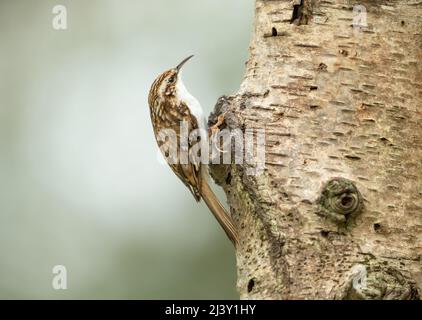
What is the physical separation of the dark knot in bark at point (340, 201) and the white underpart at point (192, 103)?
149 cm

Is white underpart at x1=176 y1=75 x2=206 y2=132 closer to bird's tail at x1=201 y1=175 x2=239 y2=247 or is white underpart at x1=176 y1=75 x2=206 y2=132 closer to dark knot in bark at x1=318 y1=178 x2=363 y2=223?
bird's tail at x1=201 y1=175 x2=239 y2=247

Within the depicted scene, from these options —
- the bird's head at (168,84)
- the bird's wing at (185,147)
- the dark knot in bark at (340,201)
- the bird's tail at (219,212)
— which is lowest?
the dark knot in bark at (340,201)

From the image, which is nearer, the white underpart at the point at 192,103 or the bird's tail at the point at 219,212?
the bird's tail at the point at 219,212

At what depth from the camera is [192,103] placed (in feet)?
14.3

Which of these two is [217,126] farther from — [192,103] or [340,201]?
[192,103]

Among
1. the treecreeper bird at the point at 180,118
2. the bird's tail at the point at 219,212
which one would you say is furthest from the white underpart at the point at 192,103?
the bird's tail at the point at 219,212

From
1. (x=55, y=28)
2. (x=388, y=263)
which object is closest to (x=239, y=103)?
(x=388, y=263)

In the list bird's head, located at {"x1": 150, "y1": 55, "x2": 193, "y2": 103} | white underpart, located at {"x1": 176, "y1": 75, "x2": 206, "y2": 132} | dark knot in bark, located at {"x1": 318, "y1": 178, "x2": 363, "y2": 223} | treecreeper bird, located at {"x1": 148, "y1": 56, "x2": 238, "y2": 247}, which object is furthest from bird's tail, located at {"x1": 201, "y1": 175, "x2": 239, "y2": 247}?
bird's head, located at {"x1": 150, "y1": 55, "x2": 193, "y2": 103}

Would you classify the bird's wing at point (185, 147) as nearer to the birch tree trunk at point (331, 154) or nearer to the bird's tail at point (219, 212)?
the bird's tail at point (219, 212)

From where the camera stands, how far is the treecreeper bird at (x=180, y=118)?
4145 mm

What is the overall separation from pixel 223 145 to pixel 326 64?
49cm

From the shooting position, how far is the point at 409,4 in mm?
3016
